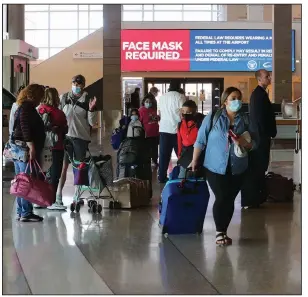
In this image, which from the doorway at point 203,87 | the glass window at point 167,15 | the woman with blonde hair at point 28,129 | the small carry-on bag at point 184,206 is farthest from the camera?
the glass window at point 167,15

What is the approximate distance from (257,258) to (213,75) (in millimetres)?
19861

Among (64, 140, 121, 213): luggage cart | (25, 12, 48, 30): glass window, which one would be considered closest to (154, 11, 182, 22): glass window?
(25, 12, 48, 30): glass window

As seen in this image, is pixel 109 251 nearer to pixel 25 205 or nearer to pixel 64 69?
pixel 25 205

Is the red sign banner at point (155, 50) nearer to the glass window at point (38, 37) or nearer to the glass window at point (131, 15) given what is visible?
the glass window at point (131, 15)

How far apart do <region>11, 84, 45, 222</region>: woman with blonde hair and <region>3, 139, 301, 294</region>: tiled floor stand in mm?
744

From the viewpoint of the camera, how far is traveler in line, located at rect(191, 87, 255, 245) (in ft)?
18.2

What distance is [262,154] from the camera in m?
7.58

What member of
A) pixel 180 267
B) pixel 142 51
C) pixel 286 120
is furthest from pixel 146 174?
pixel 142 51

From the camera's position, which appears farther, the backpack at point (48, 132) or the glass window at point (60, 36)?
the glass window at point (60, 36)

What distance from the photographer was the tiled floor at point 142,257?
441cm

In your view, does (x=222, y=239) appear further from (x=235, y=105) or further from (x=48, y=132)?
(x=48, y=132)

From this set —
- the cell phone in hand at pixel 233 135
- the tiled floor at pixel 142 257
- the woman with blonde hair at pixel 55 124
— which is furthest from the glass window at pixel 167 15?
the cell phone in hand at pixel 233 135

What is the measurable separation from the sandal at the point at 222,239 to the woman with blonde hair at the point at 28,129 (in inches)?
82.7

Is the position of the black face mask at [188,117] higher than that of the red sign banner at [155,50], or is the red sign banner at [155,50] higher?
the red sign banner at [155,50]
